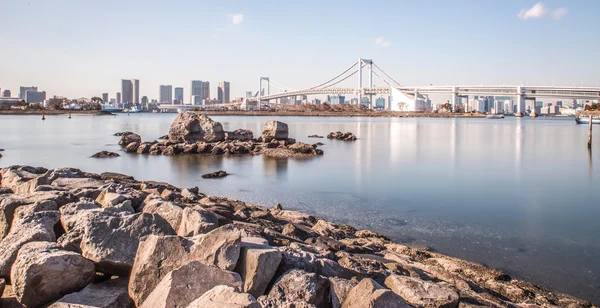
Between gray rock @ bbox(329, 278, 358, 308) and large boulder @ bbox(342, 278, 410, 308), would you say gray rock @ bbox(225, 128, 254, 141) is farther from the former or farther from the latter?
large boulder @ bbox(342, 278, 410, 308)

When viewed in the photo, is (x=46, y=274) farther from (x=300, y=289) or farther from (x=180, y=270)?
(x=300, y=289)

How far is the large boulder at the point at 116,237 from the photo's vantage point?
86.7 inches

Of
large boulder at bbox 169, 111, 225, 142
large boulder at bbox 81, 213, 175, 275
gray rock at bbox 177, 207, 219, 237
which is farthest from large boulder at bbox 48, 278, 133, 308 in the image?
large boulder at bbox 169, 111, 225, 142

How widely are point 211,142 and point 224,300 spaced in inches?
532

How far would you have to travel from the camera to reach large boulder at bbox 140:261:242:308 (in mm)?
1735

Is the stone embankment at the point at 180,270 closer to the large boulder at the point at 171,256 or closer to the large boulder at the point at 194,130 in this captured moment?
the large boulder at the point at 171,256

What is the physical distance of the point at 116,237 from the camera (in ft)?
7.50

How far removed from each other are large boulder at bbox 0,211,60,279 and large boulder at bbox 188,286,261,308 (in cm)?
122

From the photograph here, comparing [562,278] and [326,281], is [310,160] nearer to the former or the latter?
[562,278]

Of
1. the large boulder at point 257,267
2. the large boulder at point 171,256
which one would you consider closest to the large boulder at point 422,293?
the large boulder at point 257,267

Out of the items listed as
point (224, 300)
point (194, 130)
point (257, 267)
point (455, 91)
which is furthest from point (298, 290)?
point (455, 91)

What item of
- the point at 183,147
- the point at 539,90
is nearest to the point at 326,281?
the point at 183,147

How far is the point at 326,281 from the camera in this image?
1.97 meters

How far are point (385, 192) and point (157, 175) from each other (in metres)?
4.58
